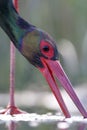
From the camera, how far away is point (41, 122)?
3828 mm

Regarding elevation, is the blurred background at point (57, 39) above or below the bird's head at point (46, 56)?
above

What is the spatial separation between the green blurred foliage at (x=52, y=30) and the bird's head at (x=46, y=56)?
3.14 meters

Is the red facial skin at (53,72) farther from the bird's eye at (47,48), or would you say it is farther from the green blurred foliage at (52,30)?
the green blurred foliage at (52,30)

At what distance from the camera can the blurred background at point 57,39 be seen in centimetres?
754

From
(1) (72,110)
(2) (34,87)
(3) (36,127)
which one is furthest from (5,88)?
(3) (36,127)

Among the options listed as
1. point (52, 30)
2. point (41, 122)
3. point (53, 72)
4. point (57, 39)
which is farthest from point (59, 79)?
point (52, 30)

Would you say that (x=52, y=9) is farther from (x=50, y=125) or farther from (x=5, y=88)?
(x=50, y=125)

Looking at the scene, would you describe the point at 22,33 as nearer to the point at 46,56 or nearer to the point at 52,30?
the point at 46,56

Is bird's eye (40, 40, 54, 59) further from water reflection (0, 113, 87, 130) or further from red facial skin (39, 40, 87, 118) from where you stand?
water reflection (0, 113, 87, 130)

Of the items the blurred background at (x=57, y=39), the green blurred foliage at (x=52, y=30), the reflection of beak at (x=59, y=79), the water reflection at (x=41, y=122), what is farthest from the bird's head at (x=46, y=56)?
the green blurred foliage at (x=52, y=30)

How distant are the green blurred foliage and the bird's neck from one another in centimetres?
294

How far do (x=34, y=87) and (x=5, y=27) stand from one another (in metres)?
3.20

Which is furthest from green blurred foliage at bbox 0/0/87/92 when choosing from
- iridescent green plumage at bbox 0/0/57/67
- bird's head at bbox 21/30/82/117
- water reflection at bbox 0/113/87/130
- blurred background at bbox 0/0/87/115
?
water reflection at bbox 0/113/87/130

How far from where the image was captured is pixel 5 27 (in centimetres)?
444
